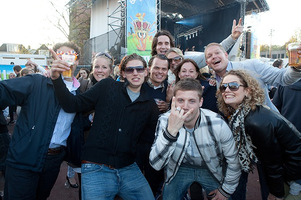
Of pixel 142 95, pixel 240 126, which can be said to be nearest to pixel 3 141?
pixel 142 95

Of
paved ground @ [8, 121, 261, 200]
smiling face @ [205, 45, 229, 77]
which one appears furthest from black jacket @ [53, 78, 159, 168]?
paved ground @ [8, 121, 261, 200]

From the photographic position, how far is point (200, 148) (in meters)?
2.28

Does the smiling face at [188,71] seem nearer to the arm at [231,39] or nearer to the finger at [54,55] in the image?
the arm at [231,39]

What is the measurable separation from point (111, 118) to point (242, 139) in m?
1.50

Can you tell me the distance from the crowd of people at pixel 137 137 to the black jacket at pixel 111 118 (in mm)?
11

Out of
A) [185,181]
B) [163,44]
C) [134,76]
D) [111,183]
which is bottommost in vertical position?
[185,181]

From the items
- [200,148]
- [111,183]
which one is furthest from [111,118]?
[200,148]

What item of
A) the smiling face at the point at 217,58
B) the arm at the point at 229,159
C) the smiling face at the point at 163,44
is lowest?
the arm at the point at 229,159

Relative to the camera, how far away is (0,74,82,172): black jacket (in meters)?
2.00

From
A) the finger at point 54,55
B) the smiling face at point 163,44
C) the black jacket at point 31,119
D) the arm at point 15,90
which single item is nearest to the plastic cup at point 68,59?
the finger at point 54,55

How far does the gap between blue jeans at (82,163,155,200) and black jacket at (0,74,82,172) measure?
0.51 meters

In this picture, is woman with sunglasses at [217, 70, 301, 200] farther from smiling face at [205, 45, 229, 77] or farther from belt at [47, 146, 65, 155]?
belt at [47, 146, 65, 155]

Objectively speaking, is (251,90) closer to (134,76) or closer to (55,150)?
(134,76)

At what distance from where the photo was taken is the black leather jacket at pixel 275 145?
1.96m
